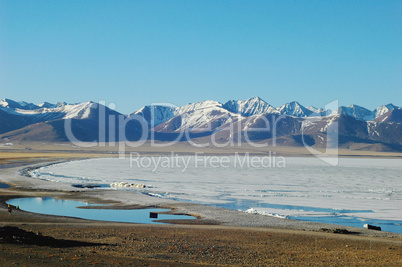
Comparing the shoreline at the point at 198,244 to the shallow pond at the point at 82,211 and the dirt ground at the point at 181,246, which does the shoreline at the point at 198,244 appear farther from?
the shallow pond at the point at 82,211

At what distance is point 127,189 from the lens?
48.2 meters

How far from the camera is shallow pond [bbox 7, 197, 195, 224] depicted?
1180 inches

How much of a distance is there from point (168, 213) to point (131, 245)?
1210cm

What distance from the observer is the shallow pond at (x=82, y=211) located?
29964mm

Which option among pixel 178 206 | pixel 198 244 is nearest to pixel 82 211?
pixel 178 206

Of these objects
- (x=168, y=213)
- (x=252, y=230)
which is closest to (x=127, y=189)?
(x=168, y=213)

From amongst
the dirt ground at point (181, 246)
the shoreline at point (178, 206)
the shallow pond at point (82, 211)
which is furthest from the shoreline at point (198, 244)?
the shallow pond at point (82, 211)

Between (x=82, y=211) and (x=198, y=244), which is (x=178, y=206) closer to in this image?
(x=82, y=211)

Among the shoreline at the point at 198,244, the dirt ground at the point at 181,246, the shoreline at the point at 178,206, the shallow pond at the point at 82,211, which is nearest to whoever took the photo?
the dirt ground at the point at 181,246

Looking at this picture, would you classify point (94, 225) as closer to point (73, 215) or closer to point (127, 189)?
point (73, 215)

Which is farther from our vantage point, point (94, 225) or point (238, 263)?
point (94, 225)

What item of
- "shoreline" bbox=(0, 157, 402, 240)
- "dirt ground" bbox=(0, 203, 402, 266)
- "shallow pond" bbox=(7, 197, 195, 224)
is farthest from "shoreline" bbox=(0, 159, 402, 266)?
"shallow pond" bbox=(7, 197, 195, 224)

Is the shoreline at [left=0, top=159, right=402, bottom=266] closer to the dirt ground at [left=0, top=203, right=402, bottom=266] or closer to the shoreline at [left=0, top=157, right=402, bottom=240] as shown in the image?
the dirt ground at [left=0, top=203, right=402, bottom=266]

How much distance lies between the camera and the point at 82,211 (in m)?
32.9
